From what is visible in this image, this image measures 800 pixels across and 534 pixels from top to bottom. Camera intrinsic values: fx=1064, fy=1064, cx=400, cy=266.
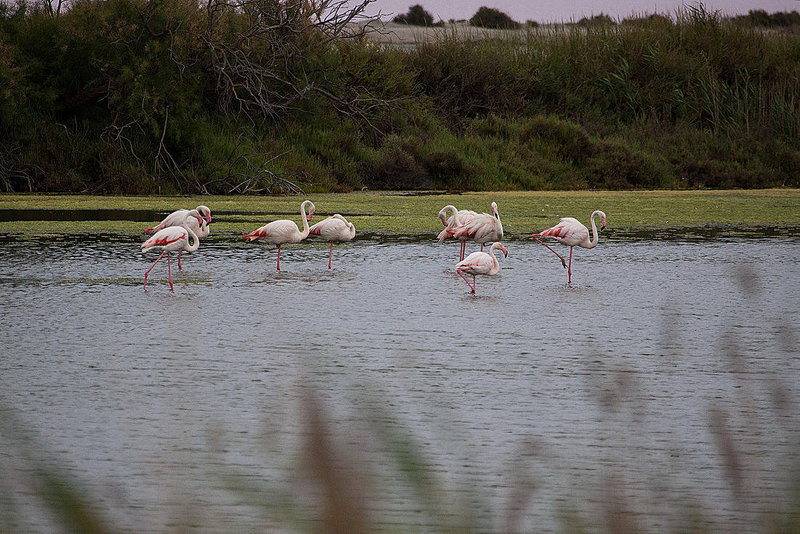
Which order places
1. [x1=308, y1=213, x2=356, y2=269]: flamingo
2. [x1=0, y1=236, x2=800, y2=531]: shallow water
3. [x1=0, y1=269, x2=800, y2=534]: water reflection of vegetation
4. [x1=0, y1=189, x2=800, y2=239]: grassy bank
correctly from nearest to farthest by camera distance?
[x1=0, y1=269, x2=800, y2=534]: water reflection of vegetation < [x1=0, y1=236, x2=800, y2=531]: shallow water < [x1=308, y1=213, x2=356, y2=269]: flamingo < [x1=0, y1=189, x2=800, y2=239]: grassy bank

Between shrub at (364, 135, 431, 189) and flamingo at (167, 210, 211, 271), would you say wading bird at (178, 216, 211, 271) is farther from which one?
shrub at (364, 135, 431, 189)

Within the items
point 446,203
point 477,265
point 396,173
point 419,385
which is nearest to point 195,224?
point 477,265

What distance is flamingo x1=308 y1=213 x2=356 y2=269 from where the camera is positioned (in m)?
10.5

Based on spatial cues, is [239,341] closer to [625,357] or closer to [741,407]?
[625,357]

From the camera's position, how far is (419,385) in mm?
5094

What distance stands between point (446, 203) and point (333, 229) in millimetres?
7307

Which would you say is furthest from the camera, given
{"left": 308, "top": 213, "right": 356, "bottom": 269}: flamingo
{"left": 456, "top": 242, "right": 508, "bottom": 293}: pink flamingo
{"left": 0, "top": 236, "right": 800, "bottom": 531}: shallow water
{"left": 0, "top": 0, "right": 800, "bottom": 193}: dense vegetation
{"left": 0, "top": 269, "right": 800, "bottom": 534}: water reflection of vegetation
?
{"left": 0, "top": 0, "right": 800, "bottom": 193}: dense vegetation

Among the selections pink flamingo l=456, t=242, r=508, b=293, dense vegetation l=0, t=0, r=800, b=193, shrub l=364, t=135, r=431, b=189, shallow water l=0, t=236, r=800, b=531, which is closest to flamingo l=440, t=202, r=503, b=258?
shallow water l=0, t=236, r=800, b=531

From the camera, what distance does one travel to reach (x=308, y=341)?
6.25m

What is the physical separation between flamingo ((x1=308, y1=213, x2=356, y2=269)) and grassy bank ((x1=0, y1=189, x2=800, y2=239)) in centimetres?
230

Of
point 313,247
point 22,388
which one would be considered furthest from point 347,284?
point 22,388

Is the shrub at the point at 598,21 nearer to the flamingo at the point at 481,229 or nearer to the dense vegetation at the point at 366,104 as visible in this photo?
the dense vegetation at the point at 366,104

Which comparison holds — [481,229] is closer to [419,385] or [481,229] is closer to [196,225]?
[196,225]

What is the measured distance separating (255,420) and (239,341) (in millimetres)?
1902
